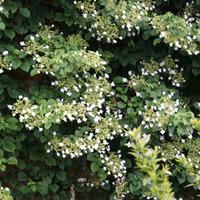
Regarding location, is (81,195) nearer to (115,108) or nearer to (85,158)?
(85,158)

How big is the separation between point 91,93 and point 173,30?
2.07ft

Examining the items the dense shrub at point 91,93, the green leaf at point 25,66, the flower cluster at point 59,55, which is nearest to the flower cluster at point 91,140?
the dense shrub at point 91,93

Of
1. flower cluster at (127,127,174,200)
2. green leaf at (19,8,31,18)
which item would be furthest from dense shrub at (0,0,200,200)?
flower cluster at (127,127,174,200)

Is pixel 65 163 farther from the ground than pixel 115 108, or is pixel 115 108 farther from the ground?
pixel 115 108

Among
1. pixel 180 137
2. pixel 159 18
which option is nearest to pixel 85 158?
pixel 180 137

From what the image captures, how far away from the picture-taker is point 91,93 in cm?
309

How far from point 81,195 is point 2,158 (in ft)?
2.54

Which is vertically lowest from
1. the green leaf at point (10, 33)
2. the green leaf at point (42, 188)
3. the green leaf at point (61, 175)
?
the green leaf at point (42, 188)

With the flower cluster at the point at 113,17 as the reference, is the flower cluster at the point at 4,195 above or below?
below

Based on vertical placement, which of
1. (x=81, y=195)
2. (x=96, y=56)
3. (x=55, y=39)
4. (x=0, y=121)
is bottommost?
(x=81, y=195)

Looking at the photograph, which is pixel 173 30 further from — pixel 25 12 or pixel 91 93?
pixel 25 12

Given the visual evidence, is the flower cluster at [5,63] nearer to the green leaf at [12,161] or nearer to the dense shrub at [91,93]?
the dense shrub at [91,93]

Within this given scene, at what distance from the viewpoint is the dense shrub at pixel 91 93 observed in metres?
3.00

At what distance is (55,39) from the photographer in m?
3.10
